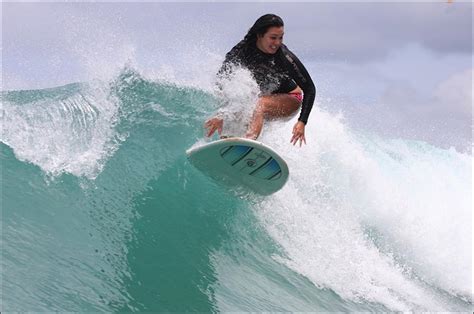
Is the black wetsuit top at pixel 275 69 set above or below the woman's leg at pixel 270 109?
above

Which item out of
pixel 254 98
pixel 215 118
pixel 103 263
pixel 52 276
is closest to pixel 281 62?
pixel 254 98

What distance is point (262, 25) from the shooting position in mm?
6059

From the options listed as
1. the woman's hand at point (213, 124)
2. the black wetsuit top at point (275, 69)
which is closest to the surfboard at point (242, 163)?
the woman's hand at point (213, 124)

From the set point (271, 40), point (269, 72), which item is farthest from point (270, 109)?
point (271, 40)

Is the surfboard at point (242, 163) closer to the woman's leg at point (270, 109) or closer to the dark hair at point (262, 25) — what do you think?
the woman's leg at point (270, 109)

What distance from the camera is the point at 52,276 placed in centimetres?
499

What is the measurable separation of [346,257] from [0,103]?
187 inches

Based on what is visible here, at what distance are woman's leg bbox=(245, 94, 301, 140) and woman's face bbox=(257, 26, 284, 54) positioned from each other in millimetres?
512

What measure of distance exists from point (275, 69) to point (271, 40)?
39cm

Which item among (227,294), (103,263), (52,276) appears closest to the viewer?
(52,276)

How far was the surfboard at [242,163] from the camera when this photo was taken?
6.10 meters

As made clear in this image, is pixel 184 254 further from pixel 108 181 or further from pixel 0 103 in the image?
pixel 0 103

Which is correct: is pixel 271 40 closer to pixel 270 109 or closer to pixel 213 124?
pixel 270 109

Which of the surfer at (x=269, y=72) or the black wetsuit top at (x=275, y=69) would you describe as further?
the black wetsuit top at (x=275, y=69)
